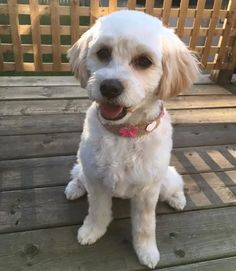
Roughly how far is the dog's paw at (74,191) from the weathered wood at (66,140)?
420 millimetres

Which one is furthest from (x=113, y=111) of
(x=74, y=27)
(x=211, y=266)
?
(x=74, y=27)

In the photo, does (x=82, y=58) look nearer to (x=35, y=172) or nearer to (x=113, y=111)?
(x=113, y=111)

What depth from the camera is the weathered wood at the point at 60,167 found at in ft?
6.94

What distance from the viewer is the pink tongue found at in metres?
1.39

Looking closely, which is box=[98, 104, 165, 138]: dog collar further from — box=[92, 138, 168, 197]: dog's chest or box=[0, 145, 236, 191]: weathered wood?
box=[0, 145, 236, 191]: weathered wood

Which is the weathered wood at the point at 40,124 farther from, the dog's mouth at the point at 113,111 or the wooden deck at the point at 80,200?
the dog's mouth at the point at 113,111

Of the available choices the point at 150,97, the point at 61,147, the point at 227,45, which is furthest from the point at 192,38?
the point at 150,97

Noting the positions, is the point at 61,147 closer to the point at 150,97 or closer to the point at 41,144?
the point at 41,144

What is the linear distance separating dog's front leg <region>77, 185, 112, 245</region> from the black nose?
567 mm

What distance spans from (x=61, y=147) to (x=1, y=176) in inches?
18.9

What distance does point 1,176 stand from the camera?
83.7 inches

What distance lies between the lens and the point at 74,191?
2.00 meters

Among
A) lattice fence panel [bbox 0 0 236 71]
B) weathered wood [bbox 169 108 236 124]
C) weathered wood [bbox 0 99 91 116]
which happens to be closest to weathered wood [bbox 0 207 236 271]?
weathered wood [bbox 169 108 236 124]

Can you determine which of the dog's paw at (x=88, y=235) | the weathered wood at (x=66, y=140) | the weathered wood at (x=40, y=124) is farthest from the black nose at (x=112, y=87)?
the weathered wood at (x=40, y=124)
